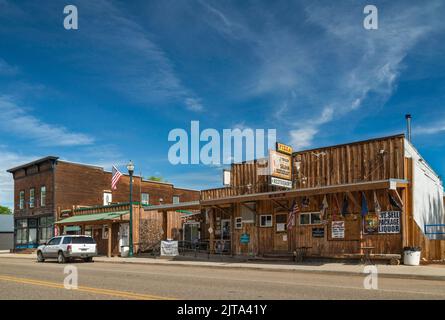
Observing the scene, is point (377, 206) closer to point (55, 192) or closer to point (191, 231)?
point (191, 231)

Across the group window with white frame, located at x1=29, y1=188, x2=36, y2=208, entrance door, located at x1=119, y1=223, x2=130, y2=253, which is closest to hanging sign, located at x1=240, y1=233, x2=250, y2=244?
entrance door, located at x1=119, y1=223, x2=130, y2=253

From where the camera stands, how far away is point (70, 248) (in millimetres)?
27422

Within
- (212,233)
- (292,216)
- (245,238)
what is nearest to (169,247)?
(212,233)

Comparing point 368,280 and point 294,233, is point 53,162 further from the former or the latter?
point 368,280

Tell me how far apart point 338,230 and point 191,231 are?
16.3 metres

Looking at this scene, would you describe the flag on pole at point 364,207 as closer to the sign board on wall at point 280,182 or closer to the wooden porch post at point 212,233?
the sign board on wall at point 280,182

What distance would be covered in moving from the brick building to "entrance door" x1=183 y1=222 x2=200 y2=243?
24.2 feet

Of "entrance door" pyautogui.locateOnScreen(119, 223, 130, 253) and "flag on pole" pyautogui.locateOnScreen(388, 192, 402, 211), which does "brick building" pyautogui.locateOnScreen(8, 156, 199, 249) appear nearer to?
"entrance door" pyautogui.locateOnScreen(119, 223, 130, 253)

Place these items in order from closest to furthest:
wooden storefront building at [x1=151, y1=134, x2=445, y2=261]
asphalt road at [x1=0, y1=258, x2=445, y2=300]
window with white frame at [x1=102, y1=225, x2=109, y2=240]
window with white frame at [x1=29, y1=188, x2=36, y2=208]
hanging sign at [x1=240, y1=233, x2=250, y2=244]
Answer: asphalt road at [x1=0, y1=258, x2=445, y2=300], wooden storefront building at [x1=151, y1=134, x2=445, y2=261], hanging sign at [x1=240, y1=233, x2=250, y2=244], window with white frame at [x1=102, y1=225, x2=109, y2=240], window with white frame at [x1=29, y1=188, x2=36, y2=208]

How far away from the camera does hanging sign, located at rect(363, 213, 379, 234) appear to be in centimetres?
2170

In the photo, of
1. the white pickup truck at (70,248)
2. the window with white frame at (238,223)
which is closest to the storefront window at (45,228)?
the white pickup truck at (70,248)
